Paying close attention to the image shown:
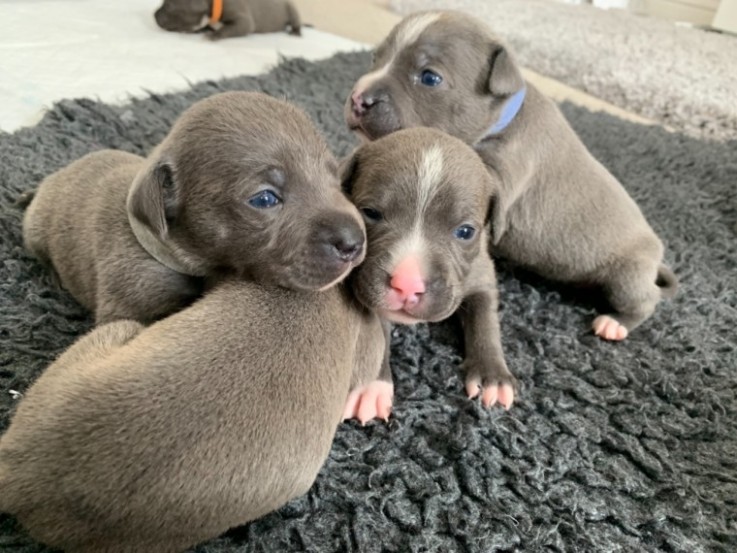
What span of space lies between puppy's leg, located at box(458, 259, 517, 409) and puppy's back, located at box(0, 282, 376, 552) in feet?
2.67

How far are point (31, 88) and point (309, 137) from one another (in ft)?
9.36

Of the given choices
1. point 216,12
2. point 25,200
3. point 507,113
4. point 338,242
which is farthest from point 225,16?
point 338,242

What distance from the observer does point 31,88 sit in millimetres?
4309

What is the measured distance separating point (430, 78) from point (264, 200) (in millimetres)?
1186

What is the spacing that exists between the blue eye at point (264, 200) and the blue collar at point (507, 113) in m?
1.30

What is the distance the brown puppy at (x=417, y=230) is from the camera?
2256 mm

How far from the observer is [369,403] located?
7.95 ft

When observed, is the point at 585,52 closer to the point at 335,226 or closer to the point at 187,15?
the point at 187,15

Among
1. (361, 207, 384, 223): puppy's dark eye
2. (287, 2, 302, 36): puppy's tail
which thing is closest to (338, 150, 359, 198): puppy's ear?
(361, 207, 384, 223): puppy's dark eye

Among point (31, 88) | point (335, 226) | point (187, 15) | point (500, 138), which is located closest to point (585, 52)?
point (187, 15)

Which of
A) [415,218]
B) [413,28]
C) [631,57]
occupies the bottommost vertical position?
[631,57]

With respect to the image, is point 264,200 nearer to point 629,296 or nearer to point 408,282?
point 408,282

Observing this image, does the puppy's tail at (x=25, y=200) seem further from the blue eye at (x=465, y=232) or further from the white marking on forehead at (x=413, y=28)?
the blue eye at (x=465, y=232)

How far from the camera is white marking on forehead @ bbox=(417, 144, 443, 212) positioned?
92.4 inches
